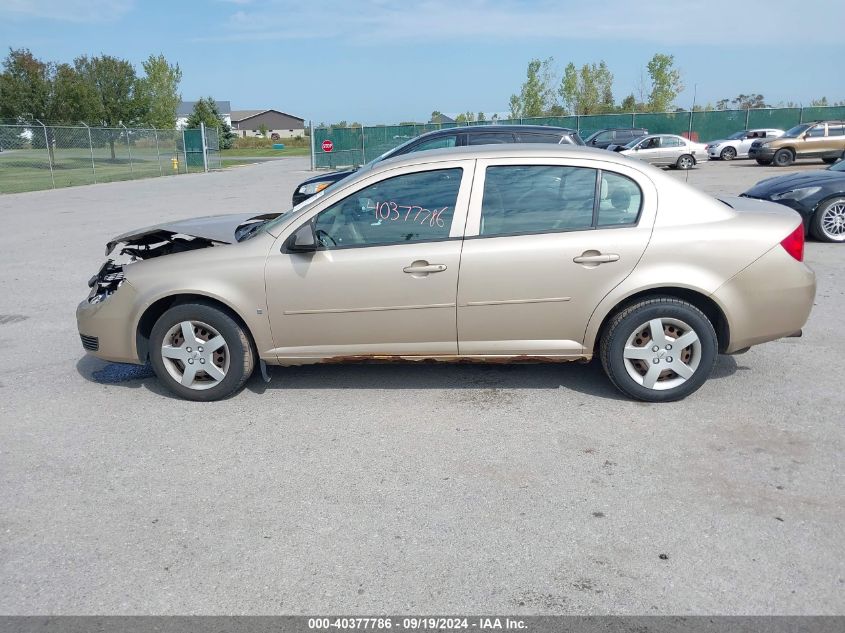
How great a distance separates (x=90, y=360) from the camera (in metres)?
6.06

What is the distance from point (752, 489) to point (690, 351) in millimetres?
1186

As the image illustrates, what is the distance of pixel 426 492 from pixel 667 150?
1133 inches

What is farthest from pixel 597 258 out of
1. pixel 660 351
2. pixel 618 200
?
pixel 660 351

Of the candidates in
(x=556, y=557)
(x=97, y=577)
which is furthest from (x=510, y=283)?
(x=97, y=577)

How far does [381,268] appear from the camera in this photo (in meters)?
4.68

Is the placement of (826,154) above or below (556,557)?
above

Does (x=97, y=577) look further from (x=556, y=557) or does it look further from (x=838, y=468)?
(x=838, y=468)

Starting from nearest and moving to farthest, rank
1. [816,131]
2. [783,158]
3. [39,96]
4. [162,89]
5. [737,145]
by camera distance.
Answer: [816,131], [783,158], [737,145], [39,96], [162,89]

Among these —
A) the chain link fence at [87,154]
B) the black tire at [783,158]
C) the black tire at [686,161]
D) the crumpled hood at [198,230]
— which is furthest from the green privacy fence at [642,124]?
the crumpled hood at [198,230]

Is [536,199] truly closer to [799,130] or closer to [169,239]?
[169,239]

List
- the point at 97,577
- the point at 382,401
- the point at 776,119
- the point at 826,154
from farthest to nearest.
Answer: the point at 776,119 → the point at 826,154 → the point at 382,401 → the point at 97,577

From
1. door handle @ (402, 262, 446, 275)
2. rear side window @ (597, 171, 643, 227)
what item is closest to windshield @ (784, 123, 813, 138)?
rear side window @ (597, 171, 643, 227)

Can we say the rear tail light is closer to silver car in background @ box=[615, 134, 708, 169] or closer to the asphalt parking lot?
the asphalt parking lot

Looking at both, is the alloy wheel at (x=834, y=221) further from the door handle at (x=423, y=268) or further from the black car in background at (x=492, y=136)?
the door handle at (x=423, y=268)
